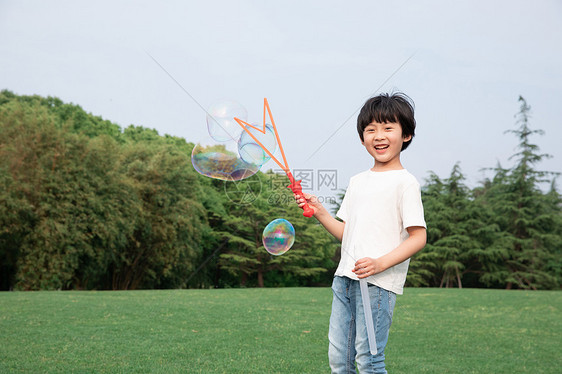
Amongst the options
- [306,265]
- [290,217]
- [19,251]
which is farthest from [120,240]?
[306,265]

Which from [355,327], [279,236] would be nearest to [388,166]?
[355,327]

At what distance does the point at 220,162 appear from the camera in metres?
4.21

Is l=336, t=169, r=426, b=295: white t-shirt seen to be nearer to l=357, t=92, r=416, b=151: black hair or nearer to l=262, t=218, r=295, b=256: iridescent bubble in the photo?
l=357, t=92, r=416, b=151: black hair

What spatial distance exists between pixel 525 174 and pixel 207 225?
19528mm

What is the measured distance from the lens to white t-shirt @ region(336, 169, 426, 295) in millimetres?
2373

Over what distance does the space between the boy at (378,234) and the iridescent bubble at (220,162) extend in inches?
59.8

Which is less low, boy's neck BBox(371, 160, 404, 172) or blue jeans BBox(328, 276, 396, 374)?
boy's neck BBox(371, 160, 404, 172)

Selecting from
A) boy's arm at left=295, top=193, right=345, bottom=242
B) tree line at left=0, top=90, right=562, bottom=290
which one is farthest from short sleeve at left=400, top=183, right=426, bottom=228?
tree line at left=0, top=90, right=562, bottom=290

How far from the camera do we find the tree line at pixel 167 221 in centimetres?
1842

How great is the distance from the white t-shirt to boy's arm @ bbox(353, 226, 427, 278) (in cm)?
6

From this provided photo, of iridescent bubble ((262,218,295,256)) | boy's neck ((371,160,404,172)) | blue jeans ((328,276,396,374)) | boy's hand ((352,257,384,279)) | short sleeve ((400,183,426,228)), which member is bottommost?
blue jeans ((328,276,396,374))

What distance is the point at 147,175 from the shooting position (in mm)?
24219

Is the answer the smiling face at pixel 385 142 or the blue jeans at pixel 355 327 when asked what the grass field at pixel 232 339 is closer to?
the blue jeans at pixel 355 327

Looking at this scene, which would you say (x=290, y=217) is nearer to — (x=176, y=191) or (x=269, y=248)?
(x=176, y=191)
